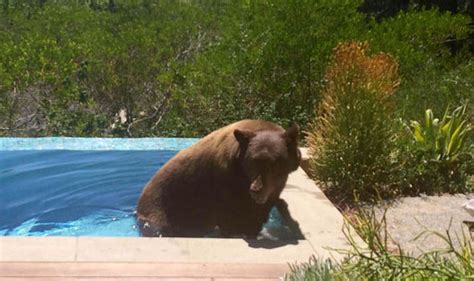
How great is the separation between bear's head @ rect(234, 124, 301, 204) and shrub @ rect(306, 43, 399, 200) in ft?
7.66

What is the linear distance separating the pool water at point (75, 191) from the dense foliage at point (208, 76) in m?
2.25

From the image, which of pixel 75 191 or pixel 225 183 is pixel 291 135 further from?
pixel 75 191

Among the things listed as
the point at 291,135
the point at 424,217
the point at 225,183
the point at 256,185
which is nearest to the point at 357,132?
the point at 424,217

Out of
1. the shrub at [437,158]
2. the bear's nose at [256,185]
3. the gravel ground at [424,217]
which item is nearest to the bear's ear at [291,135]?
the bear's nose at [256,185]

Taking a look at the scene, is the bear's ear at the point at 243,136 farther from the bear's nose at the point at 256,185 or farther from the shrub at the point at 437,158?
the shrub at the point at 437,158

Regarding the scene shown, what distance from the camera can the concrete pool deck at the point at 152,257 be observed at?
4.62m

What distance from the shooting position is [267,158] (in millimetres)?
5410

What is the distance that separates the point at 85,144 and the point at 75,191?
1201mm

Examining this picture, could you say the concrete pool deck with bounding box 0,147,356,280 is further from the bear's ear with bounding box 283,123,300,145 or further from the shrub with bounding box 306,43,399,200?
the shrub with bounding box 306,43,399,200

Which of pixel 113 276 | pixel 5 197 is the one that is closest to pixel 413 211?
pixel 113 276

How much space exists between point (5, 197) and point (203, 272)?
14.0 feet

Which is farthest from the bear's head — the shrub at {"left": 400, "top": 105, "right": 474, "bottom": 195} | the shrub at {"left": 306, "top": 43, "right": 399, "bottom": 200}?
the shrub at {"left": 400, "top": 105, "right": 474, "bottom": 195}

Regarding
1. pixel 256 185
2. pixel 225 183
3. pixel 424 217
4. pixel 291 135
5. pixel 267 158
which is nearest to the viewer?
pixel 256 185

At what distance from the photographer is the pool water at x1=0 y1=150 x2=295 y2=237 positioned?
284 inches
